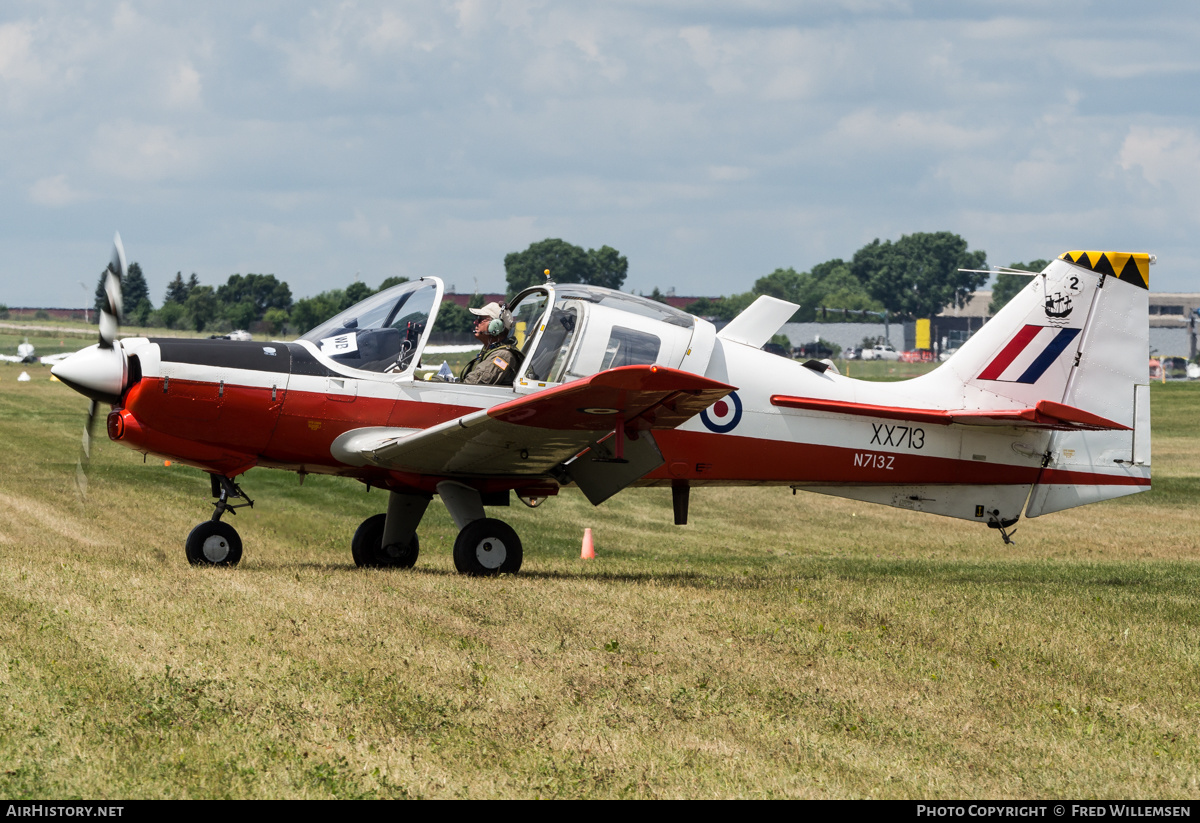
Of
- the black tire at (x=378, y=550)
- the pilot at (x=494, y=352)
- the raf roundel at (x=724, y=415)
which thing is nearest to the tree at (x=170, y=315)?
the black tire at (x=378, y=550)

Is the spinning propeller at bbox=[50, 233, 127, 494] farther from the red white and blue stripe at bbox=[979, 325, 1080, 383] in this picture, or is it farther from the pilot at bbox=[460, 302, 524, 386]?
the red white and blue stripe at bbox=[979, 325, 1080, 383]

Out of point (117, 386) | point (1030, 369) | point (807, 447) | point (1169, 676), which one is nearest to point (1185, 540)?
point (1030, 369)

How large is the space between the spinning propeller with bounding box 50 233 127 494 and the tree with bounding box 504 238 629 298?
316 feet

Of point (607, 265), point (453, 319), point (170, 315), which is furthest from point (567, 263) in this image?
point (453, 319)

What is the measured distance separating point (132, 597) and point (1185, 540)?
16.9m

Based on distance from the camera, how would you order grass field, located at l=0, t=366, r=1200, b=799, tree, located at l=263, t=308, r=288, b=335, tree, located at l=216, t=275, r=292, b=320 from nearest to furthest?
grass field, located at l=0, t=366, r=1200, b=799, tree, located at l=263, t=308, r=288, b=335, tree, located at l=216, t=275, r=292, b=320

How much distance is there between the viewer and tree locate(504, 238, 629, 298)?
10956 cm

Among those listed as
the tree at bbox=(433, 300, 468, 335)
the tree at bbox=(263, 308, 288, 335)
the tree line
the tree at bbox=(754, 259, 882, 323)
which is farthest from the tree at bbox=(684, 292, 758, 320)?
the tree at bbox=(433, 300, 468, 335)

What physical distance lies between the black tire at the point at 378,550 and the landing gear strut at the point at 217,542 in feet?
4.55

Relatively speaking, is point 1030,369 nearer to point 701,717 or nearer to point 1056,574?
point 1056,574

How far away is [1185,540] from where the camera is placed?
1984cm

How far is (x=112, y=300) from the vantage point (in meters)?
10.6

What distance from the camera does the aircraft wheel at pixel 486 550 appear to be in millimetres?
11203

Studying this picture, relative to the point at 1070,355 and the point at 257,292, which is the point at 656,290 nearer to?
the point at 257,292
